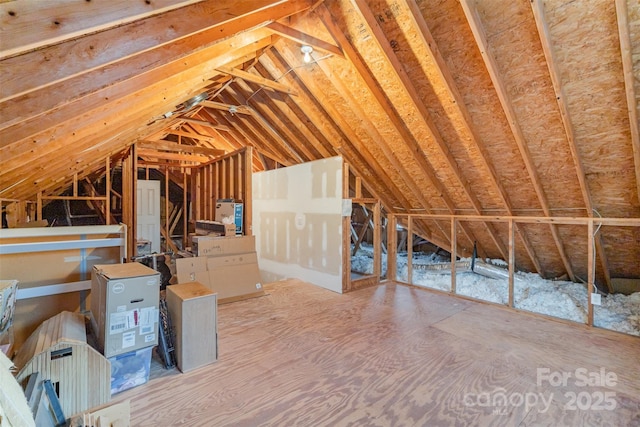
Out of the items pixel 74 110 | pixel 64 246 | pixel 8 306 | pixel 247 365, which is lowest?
pixel 247 365

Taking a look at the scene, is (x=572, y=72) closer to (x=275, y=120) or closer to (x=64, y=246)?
(x=275, y=120)

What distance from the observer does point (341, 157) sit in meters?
4.62

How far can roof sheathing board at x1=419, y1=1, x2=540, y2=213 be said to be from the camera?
261cm

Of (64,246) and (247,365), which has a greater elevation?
(64,246)

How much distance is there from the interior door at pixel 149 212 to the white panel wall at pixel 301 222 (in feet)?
10.4

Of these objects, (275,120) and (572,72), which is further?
(275,120)

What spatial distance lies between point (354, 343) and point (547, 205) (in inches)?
117

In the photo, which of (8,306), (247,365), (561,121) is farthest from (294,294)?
(561,121)

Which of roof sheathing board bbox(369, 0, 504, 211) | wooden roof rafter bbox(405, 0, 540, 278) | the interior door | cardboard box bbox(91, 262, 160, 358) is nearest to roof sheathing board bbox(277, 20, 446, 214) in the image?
roof sheathing board bbox(369, 0, 504, 211)

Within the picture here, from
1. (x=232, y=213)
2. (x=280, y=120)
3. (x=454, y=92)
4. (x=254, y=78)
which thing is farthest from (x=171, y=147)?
(x=454, y=92)

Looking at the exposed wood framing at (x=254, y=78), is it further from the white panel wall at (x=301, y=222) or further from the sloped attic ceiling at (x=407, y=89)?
the white panel wall at (x=301, y=222)

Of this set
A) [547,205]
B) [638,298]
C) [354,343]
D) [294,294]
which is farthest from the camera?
[294,294]

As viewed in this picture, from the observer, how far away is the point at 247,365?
8.29 feet

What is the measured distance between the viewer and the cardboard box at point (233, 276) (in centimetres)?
418
